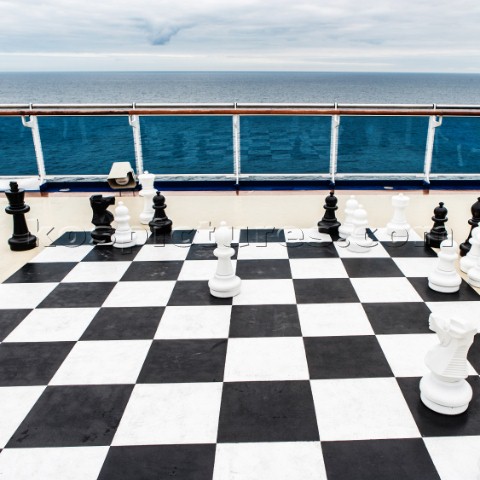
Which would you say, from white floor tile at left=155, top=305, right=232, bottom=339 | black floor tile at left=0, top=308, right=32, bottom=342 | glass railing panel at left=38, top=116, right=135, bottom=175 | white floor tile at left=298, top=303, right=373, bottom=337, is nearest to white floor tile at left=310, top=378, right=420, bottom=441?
white floor tile at left=298, top=303, right=373, bottom=337

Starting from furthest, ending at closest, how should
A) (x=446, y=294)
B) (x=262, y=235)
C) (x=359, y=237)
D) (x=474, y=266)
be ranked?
(x=262, y=235), (x=359, y=237), (x=474, y=266), (x=446, y=294)

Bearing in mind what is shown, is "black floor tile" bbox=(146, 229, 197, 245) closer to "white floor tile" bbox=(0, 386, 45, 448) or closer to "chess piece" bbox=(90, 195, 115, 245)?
"chess piece" bbox=(90, 195, 115, 245)

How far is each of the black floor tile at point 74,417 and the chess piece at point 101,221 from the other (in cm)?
147

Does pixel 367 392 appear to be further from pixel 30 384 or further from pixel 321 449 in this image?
pixel 30 384

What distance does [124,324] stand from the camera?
1.97 metres

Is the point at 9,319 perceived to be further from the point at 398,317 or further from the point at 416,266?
the point at 416,266

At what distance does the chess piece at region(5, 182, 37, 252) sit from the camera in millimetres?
2818

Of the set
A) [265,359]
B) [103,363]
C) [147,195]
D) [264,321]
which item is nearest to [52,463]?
[103,363]

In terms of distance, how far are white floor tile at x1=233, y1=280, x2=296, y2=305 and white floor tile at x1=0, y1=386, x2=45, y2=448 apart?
37.0 inches

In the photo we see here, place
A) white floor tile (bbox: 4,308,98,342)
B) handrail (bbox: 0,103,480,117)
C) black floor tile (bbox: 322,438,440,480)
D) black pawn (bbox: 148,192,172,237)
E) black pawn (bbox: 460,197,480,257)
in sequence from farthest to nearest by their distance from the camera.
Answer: handrail (bbox: 0,103,480,117)
black pawn (bbox: 148,192,172,237)
black pawn (bbox: 460,197,480,257)
white floor tile (bbox: 4,308,98,342)
black floor tile (bbox: 322,438,440,480)

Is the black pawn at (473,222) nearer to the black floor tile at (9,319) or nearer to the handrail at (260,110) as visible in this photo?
the handrail at (260,110)

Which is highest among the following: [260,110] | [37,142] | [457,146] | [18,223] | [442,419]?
[260,110]

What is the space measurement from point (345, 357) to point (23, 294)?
157 cm

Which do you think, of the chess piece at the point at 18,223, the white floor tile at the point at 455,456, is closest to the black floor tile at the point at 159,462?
the white floor tile at the point at 455,456
